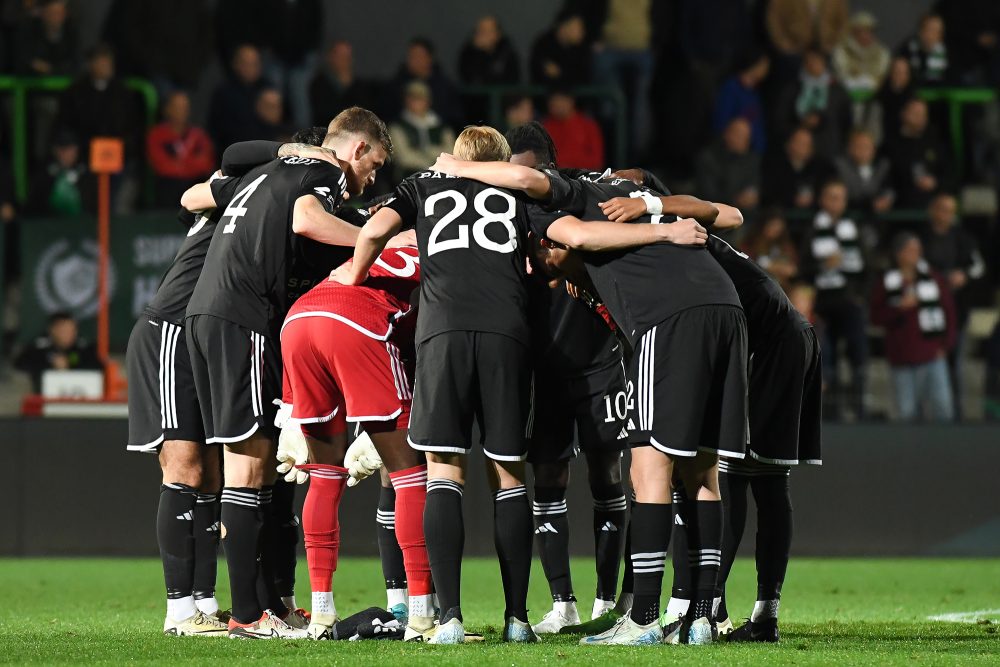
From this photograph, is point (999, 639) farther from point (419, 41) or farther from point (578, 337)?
point (419, 41)

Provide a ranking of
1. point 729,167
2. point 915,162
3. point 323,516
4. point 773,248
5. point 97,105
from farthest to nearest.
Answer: point 915,162 < point 729,167 < point 97,105 < point 773,248 < point 323,516

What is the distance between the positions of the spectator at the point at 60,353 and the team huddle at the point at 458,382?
18.4ft

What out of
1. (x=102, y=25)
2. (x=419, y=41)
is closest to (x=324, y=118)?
(x=419, y=41)

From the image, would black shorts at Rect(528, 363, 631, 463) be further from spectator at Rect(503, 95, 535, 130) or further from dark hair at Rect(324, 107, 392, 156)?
spectator at Rect(503, 95, 535, 130)

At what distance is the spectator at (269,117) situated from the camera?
1423 centimetres

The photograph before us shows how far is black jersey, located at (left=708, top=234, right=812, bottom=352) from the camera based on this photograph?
6.61 meters

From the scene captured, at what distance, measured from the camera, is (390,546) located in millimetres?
6816

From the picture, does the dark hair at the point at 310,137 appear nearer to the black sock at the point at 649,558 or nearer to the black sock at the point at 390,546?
the black sock at the point at 390,546

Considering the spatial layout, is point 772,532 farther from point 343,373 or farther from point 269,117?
point 269,117

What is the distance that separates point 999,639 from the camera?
659 centimetres

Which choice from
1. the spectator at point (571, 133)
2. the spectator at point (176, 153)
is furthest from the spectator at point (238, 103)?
the spectator at point (571, 133)

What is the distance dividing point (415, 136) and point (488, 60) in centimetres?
177

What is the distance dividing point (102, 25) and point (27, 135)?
5.34ft

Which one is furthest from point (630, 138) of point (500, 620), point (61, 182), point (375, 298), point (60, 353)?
point (375, 298)
